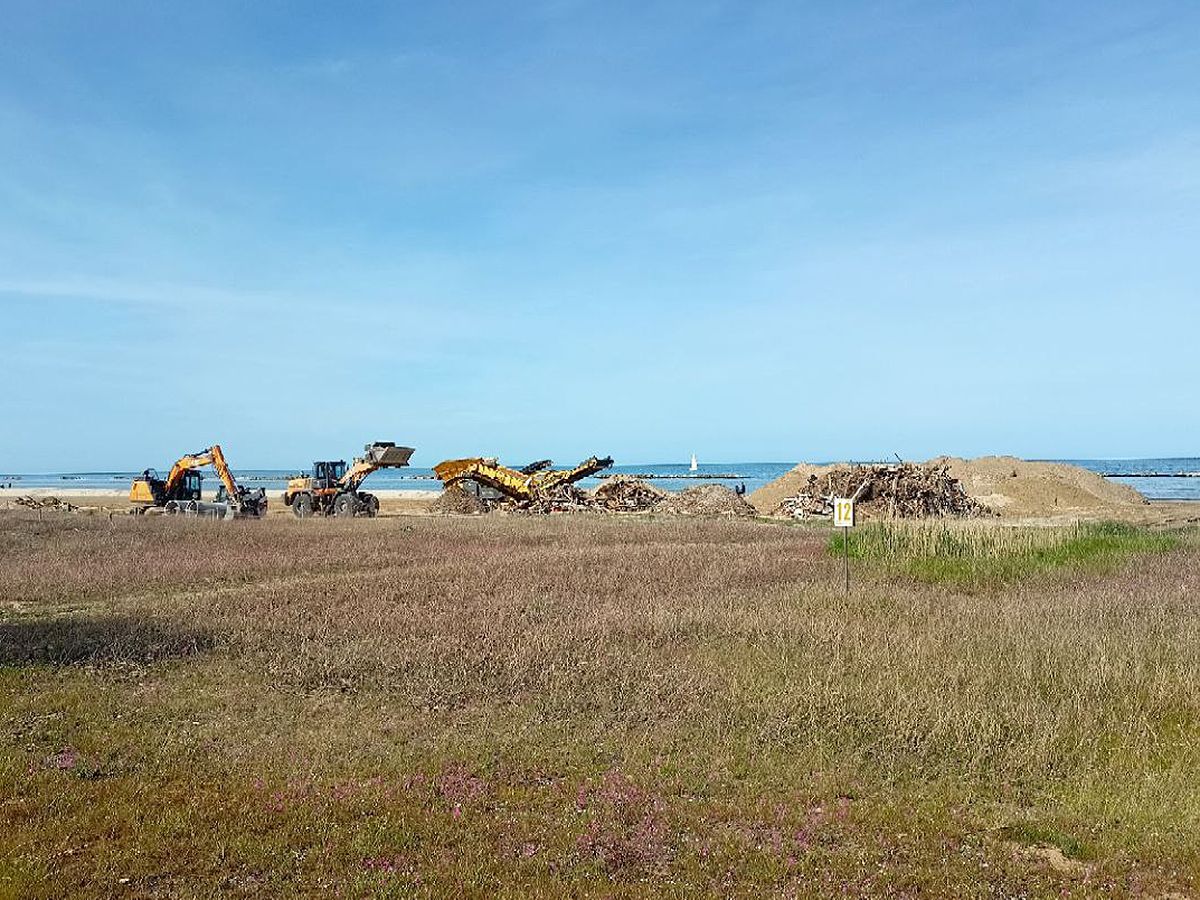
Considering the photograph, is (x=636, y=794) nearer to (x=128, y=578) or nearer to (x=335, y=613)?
(x=335, y=613)

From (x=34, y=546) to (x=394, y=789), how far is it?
19947 mm

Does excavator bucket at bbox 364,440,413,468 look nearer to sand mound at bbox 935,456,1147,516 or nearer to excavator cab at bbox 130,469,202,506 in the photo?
excavator cab at bbox 130,469,202,506

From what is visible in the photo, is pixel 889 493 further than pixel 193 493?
No

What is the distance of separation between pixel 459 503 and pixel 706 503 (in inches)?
433

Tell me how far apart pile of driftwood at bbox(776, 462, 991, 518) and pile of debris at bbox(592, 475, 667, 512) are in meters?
5.88

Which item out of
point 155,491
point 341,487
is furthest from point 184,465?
point 341,487

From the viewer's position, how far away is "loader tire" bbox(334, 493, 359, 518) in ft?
124

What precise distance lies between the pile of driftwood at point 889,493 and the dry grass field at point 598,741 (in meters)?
21.1

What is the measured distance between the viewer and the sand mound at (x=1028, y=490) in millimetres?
44312

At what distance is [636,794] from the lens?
23.4ft

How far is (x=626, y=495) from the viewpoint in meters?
42.1

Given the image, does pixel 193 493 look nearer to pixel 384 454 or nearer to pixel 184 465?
pixel 184 465

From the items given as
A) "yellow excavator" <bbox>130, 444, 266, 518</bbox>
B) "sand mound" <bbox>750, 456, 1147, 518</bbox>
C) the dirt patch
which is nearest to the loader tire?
"yellow excavator" <bbox>130, 444, 266, 518</bbox>

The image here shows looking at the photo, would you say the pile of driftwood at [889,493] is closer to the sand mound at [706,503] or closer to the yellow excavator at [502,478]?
the sand mound at [706,503]
